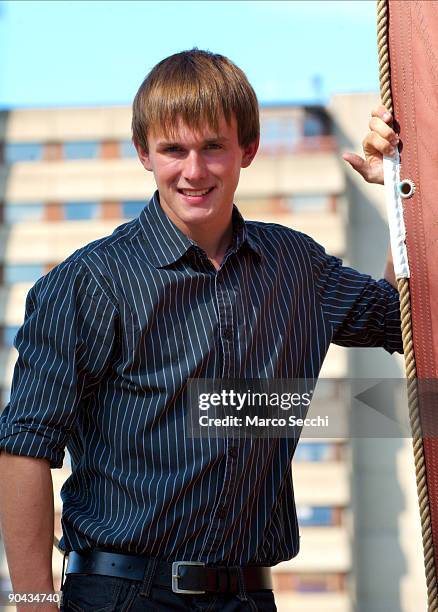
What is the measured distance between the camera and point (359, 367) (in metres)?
6.45

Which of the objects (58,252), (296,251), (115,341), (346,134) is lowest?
(115,341)

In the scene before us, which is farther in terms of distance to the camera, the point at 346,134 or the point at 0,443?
the point at 346,134

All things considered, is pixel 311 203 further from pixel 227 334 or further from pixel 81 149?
pixel 227 334

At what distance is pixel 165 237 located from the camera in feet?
5.41

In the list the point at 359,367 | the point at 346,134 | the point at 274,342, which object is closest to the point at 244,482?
A: the point at 274,342

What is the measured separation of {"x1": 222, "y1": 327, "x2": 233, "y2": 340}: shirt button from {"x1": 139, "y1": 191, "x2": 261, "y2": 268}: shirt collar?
0.13m

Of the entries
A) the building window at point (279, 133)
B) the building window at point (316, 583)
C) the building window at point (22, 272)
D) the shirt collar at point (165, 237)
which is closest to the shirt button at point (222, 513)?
the shirt collar at point (165, 237)

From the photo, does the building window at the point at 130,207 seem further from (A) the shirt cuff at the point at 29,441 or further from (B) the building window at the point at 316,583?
(A) the shirt cuff at the point at 29,441

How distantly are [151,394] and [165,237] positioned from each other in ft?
0.81

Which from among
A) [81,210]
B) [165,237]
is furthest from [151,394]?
[81,210]

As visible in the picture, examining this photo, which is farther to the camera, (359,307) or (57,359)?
(359,307)

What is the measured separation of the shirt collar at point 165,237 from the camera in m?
1.62

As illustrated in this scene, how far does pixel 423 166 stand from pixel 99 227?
19.3ft

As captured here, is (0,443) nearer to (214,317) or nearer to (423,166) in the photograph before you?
(214,317)
